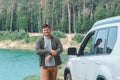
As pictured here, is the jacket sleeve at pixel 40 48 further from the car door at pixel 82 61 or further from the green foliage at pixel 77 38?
the green foliage at pixel 77 38

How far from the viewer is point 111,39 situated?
25.8 feet

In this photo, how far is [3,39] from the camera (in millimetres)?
105250

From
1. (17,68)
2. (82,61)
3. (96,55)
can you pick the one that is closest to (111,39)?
(96,55)

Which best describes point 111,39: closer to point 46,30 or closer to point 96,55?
point 96,55

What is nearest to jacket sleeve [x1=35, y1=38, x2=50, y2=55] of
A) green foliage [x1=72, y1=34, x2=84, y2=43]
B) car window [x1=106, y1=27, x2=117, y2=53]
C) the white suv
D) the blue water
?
the white suv

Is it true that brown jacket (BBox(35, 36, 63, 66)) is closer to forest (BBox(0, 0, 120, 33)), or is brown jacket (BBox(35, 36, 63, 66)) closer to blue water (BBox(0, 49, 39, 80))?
blue water (BBox(0, 49, 39, 80))

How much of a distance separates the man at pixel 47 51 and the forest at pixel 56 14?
87.3 meters

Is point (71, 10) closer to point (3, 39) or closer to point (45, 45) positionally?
point (3, 39)

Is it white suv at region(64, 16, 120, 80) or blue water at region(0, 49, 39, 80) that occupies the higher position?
white suv at region(64, 16, 120, 80)

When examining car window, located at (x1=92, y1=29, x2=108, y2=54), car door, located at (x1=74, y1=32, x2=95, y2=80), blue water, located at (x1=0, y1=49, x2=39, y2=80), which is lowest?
blue water, located at (x1=0, y1=49, x2=39, y2=80)

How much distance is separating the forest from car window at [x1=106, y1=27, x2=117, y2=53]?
3512 inches

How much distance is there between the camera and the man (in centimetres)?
974

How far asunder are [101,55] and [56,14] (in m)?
104

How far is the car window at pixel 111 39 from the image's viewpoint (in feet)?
25.2
